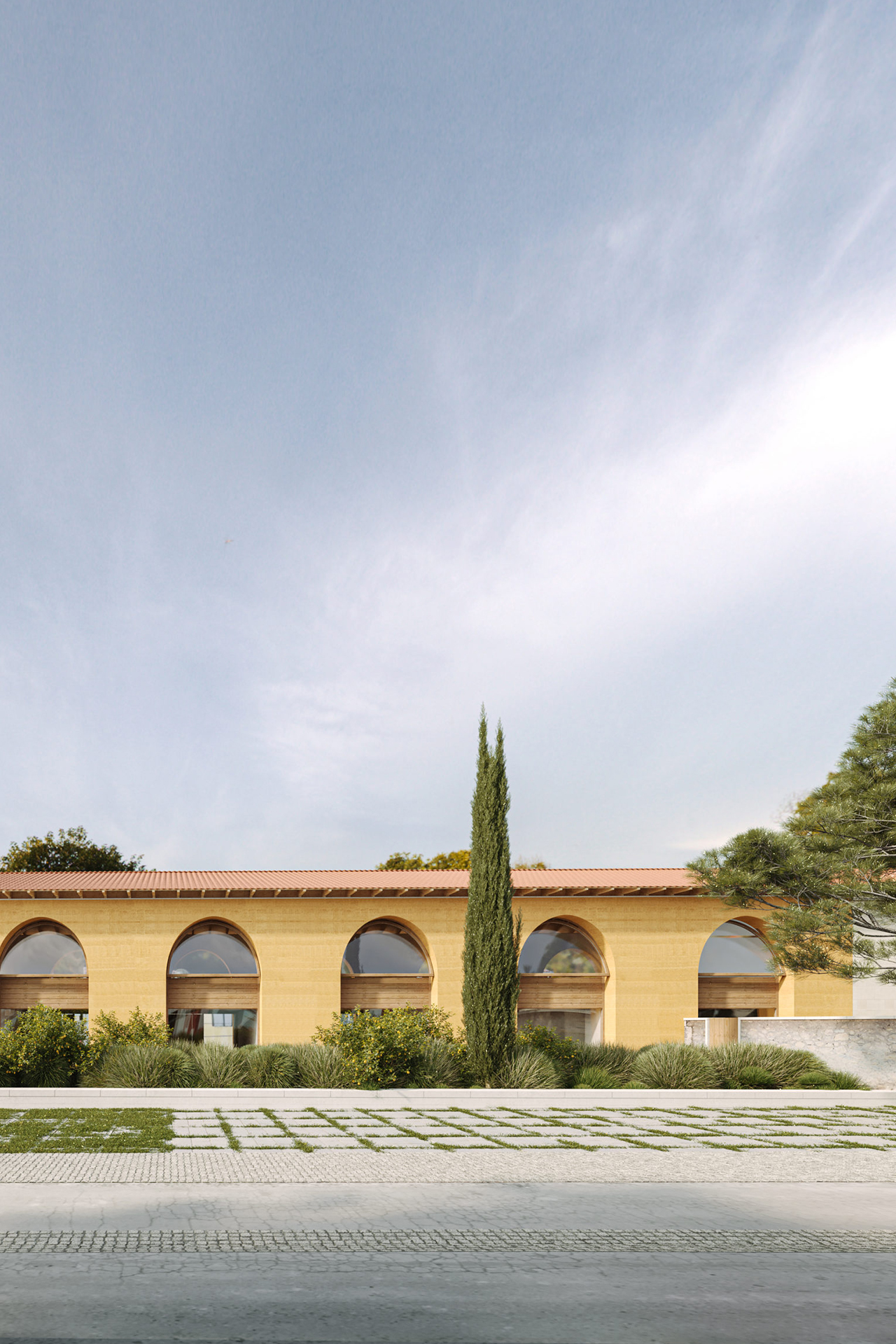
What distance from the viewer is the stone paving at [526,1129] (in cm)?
1205

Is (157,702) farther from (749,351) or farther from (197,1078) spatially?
(749,351)

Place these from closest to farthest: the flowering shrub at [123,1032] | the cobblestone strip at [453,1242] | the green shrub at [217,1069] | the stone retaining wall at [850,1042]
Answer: the cobblestone strip at [453,1242] < the green shrub at [217,1069] < the flowering shrub at [123,1032] < the stone retaining wall at [850,1042]

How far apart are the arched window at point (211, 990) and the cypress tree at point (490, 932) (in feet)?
24.0

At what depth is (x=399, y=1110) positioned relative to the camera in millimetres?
16234

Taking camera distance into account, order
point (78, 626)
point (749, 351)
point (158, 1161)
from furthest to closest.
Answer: point (78, 626) < point (749, 351) < point (158, 1161)

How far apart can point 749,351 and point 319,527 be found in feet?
31.8

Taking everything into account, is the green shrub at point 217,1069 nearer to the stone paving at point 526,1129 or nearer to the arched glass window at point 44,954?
the stone paving at point 526,1129

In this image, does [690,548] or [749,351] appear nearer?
[749,351]

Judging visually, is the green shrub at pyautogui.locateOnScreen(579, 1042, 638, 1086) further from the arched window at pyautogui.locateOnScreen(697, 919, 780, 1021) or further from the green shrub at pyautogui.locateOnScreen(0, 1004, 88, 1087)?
the green shrub at pyautogui.locateOnScreen(0, 1004, 88, 1087)

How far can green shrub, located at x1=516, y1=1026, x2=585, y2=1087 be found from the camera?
2078 centimetres

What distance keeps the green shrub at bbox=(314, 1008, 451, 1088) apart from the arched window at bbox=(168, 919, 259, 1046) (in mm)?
6610

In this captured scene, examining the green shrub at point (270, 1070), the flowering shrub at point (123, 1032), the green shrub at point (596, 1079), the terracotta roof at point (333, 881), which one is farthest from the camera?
the terracotta roof at point (333, 881)

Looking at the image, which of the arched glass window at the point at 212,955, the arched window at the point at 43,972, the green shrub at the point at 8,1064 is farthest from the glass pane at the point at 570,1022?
the green shrub at the point at 8,1064

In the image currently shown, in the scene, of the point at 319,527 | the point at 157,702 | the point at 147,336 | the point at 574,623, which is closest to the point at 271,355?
the point at 147,336
